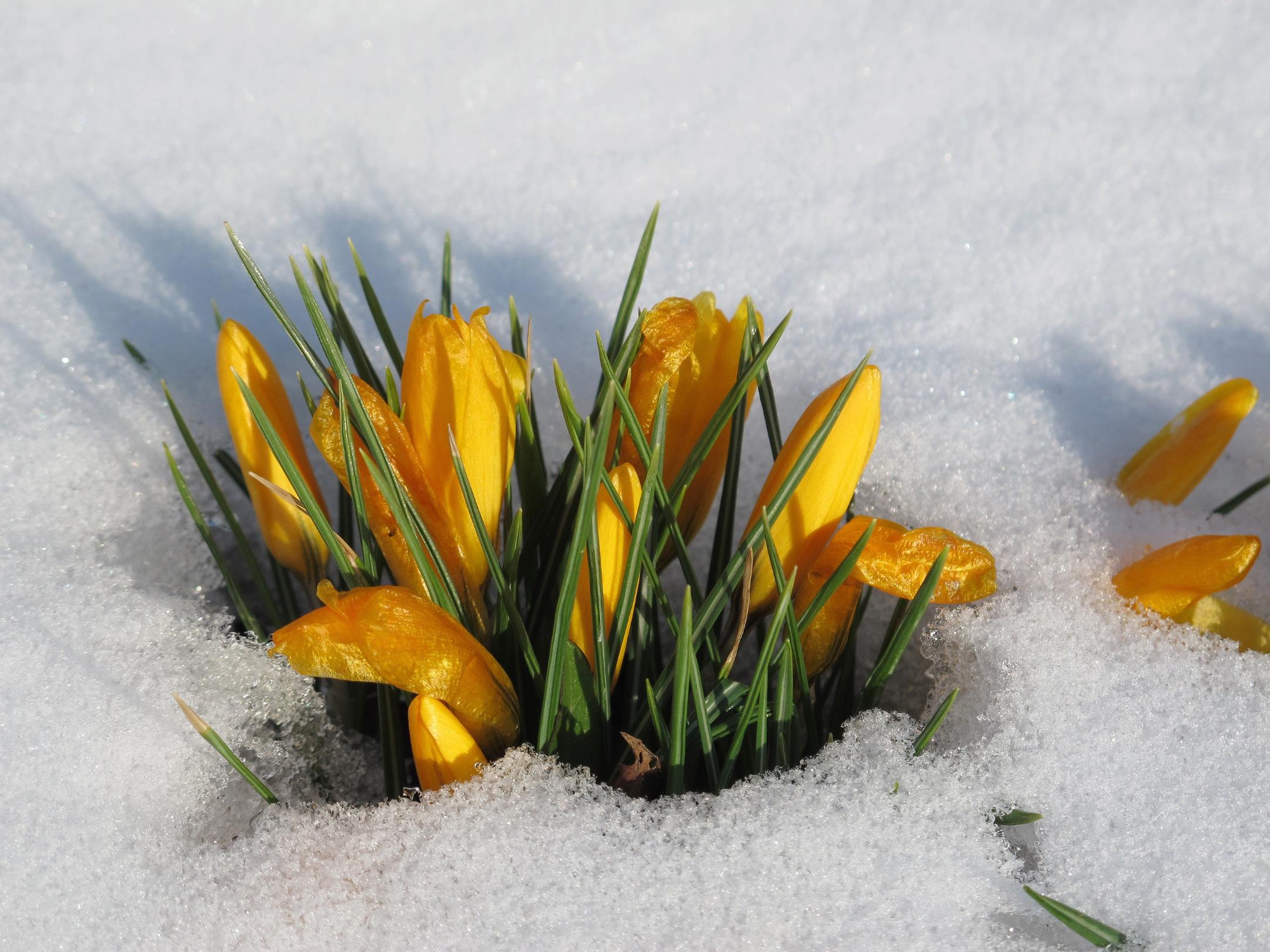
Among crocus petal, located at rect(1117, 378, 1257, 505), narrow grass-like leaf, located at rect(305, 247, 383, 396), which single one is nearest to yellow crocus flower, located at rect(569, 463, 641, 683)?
narrow grass-like leaf, located at rect(305, 247, 383, 396)

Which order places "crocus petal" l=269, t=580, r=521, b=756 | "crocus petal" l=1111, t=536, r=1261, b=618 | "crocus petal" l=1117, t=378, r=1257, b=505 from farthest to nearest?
"crocus petal" l=1117, t=378, r=1257, b=505
"crocus petal" l=1111, t=536, r=1261, b=618
"crocus petal" l=269, t=580, r=521, b=756

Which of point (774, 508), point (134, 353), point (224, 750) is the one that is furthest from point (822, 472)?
point (134, 353)

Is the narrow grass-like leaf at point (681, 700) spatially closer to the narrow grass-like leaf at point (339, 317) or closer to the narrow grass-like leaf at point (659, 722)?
the narrow grass-like leaf at point (659, 722)

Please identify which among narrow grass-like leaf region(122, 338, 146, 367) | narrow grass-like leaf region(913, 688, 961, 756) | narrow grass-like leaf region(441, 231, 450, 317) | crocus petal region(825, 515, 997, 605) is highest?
narrow grass-like leaf region(441, 231, 450, 317)

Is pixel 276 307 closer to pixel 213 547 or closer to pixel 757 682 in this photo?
pixel 213 547

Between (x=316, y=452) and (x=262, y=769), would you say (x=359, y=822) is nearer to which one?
(x=262, y=769)

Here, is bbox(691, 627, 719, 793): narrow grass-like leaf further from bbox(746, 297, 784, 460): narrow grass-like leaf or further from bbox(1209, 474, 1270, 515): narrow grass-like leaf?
bbox(1209, 474, 1270, 515): narrow grass-like leaf

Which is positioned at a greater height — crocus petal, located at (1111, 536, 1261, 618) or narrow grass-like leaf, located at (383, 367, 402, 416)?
crocus petal, located at (1111, 536, 1261, 618)
